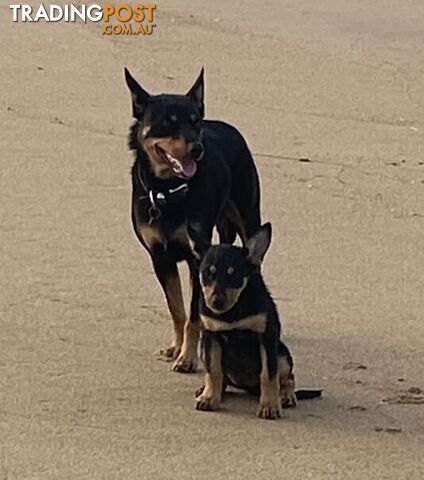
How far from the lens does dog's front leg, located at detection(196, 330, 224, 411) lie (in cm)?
681

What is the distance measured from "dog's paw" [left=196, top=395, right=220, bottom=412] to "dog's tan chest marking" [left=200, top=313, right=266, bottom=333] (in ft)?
1.06

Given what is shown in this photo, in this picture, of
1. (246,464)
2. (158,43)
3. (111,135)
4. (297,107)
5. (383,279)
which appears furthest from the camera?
(158,43)

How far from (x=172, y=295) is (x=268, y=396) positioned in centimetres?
102

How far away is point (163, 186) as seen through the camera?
7.39 metres

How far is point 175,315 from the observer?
7660 mm

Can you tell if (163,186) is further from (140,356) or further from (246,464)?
(246,464)

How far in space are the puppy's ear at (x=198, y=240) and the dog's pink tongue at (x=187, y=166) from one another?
23 centimetres

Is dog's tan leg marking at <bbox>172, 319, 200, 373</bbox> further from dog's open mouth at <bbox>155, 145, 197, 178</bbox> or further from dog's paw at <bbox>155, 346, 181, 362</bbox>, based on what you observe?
dog's open mouth at <bbox>155, 145, 197, 178</bbox>

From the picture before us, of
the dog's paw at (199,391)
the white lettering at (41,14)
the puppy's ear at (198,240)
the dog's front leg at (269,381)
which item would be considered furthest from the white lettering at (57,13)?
the dog's front leg at (269,381)

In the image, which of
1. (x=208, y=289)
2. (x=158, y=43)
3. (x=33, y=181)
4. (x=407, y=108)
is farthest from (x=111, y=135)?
(x=208, y=289)

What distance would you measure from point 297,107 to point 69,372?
651 cm

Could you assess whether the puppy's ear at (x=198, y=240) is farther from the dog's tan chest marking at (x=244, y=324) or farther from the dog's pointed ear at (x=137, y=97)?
the dog's pointed ear at (x=137, y=97)

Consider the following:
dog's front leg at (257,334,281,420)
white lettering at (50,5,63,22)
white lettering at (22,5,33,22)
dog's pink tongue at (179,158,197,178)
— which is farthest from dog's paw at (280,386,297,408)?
white lettering at (22,5,33,22)

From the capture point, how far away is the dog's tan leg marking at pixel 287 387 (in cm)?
692
